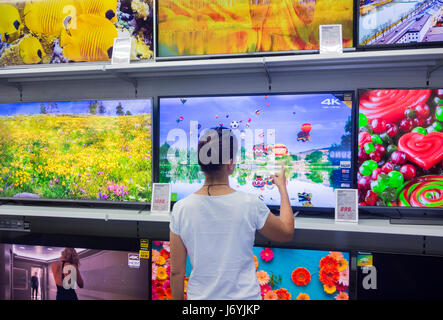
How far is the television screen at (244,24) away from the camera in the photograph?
1.92m

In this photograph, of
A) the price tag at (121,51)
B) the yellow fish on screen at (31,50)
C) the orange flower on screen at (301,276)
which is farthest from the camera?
the yellow fish on screen at (31,50)

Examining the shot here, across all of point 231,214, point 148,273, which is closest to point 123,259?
point 148,273

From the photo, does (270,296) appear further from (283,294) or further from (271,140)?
(271,140)

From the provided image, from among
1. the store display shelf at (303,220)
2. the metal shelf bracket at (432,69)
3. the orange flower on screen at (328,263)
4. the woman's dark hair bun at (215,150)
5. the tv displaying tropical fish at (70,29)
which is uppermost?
the tv displaying tropical fish at (70,29)

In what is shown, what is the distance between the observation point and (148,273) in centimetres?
207

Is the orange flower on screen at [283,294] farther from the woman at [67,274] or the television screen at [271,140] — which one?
the woman at [67,274]

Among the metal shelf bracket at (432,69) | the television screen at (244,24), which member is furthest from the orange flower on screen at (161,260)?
the metal shelf bracket at (432,69)

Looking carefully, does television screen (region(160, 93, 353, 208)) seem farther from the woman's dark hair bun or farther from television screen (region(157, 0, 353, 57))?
the woman's dark hair bun

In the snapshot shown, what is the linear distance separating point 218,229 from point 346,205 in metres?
0.78

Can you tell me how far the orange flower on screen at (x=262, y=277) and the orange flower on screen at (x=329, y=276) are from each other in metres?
0.29

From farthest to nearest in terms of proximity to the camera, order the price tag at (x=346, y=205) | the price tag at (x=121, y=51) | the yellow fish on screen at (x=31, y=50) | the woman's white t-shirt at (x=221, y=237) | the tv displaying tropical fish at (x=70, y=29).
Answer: the yellow fish on screen at (x=31, y=50), the tv displaying tropical fish at (x=70, y=29), the price tag at (x=121, y=51), the price tag at (x=346, y=205), the woman's white t-shirt at (x=221, y=237)

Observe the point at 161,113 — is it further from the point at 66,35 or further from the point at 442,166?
the point at 442,166

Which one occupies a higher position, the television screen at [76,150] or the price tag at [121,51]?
the price tag at [121,51]

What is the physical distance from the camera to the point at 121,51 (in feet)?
6.63
